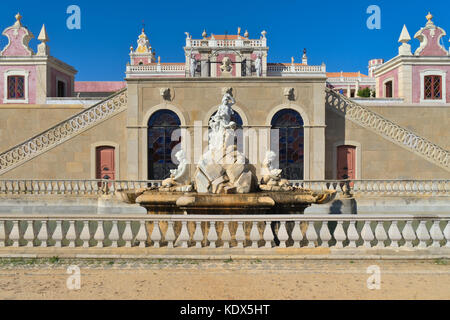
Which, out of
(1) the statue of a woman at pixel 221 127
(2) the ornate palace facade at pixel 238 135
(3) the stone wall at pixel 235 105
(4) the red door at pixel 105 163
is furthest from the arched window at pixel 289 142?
(1) the statue of a woman at pixel 221 127

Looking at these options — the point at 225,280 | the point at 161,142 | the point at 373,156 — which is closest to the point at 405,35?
the point at 373,156

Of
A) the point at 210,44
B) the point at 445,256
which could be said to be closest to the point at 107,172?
the point at 445,256

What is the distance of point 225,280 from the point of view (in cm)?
614

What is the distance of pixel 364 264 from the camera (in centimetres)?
704

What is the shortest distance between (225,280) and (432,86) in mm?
29605

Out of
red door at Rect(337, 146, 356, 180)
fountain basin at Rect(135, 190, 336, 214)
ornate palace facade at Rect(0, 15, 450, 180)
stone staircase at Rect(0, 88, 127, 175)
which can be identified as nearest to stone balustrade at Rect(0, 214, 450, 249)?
fountain basin at Rect(135, 190, 336, 214)

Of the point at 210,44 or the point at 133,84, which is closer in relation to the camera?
the point at 133,84

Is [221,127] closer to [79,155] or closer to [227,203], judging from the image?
[227,203]

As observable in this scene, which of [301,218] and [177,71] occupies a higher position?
[177,71]

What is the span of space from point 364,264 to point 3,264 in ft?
22.5

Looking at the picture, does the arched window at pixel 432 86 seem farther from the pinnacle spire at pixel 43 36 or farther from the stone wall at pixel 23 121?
the pinnacle spire at pixel 43 36

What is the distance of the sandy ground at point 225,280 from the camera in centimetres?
555

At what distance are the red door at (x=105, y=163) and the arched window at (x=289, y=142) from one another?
8.95 m

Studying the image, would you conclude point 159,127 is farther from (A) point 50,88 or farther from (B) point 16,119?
(A) point 50,88
